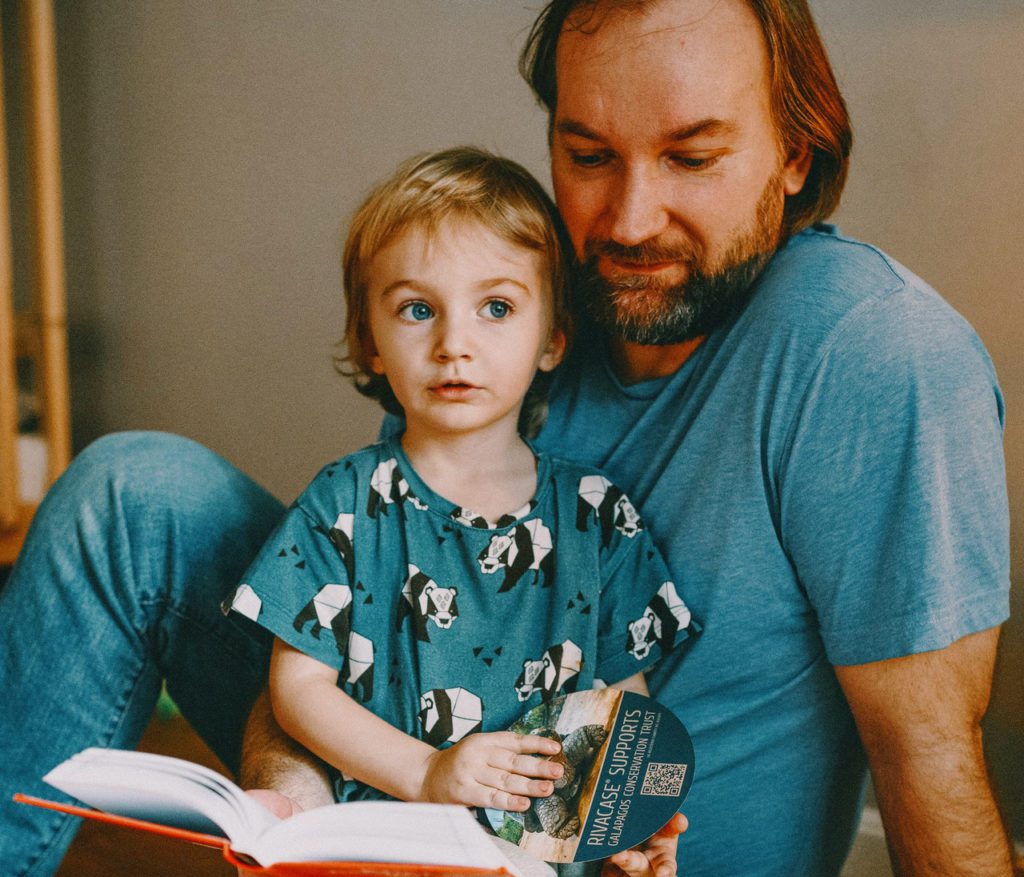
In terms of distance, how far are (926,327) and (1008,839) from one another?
0.49 meters

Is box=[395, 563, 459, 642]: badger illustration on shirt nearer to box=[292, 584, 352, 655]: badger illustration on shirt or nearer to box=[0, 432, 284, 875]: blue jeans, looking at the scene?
box=[292, 584, 352, 655]: badger illustration on shirt

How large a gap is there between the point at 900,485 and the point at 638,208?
39 centimetres

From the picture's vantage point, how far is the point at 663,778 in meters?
0.91

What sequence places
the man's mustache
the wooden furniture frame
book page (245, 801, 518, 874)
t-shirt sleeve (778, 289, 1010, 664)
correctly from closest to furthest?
book page (245, 801, 518, 874) < t-shirt sleeve (778, 289, 1010, 664) < the man's mustache < the wooden furniture frame

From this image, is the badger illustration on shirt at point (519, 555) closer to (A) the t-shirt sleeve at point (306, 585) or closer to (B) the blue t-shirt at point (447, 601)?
(B) the blue t-shirt at point (447, 601)

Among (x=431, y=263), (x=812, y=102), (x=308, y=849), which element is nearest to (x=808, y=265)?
(x=812, y=102)

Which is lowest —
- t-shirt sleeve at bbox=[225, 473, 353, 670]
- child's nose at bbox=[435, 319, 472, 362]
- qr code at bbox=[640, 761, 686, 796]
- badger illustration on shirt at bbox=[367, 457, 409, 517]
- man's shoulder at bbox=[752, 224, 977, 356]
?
qr code at bbox=[640, 761, 686, 796]

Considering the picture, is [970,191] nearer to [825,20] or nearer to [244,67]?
[825,20]

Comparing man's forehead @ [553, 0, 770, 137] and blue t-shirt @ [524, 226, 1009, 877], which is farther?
man's forehead @ [553, 0, 770, 137]

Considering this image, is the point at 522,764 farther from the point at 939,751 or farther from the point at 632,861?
the point at 939,751

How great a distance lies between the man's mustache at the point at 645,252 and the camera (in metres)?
1.09

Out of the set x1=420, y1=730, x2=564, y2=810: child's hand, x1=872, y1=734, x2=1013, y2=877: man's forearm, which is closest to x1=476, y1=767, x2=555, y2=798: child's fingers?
x1=420, y1=730, x2=564, y2=810: child's hand

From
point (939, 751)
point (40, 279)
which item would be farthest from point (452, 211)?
point (40, 279)

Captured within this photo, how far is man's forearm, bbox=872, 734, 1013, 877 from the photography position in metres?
0.91
